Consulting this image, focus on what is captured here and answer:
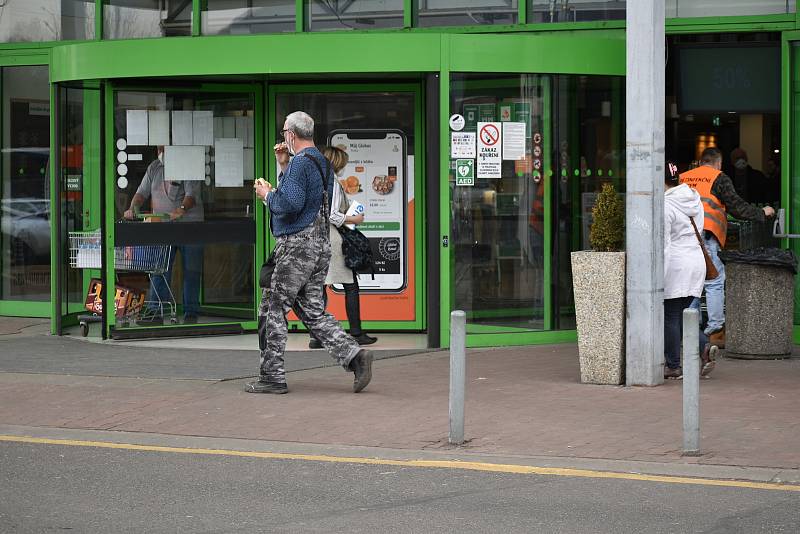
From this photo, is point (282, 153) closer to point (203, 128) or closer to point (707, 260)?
point (203, 128)

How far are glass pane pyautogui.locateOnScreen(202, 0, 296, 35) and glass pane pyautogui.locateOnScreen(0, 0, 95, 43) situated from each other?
66.2 inches

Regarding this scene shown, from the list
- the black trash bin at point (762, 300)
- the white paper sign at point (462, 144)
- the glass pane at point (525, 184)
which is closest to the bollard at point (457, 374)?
the glass pane at point (525, 184)

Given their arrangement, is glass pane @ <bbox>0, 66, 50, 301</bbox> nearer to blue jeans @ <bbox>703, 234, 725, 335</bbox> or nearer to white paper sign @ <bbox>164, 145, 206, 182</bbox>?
white paper sign @ <bbox>164, 145, 206, 182</bbox>

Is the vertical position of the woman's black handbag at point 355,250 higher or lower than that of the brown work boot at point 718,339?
higher

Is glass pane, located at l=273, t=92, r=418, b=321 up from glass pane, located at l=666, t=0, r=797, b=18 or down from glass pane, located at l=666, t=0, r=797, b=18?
down

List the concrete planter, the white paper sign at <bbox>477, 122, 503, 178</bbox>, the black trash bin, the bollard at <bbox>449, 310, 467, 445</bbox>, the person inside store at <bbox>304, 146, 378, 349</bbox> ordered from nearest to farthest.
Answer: the bollard at <bbox>449, 310, 467, 445</bbox>, the concrete planter, the black trash bin, the person inside store at <bbox>304, 146, 378, 349</bbox>, the white paper sign at <bbox>477, 122, 503, 178</bbox>

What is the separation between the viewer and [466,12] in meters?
13.7

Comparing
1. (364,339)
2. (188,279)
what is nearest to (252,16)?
(188,279)

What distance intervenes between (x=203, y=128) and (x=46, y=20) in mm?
3246

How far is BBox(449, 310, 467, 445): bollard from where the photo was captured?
26.5ft

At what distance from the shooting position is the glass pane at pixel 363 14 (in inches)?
544

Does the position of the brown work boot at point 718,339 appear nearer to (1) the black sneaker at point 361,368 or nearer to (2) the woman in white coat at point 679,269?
(2) the woman in white coat at point 679,269

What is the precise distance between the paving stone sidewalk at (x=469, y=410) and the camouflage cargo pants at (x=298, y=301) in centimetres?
33

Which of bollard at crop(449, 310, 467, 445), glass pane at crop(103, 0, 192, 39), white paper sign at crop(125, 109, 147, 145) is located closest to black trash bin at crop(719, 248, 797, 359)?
bollard at crop(449, 310, 467, 445)
